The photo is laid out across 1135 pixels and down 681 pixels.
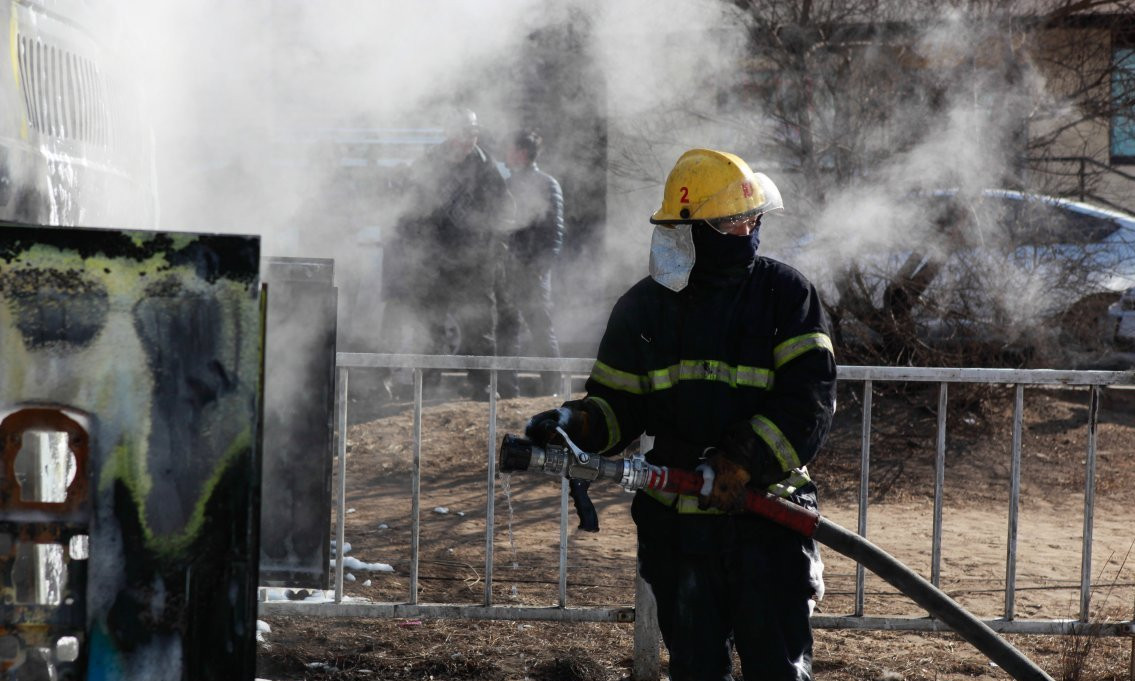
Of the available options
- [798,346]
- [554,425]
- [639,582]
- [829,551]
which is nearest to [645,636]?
[639,582]

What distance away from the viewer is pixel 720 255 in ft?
9.89

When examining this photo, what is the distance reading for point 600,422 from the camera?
3.13 meters

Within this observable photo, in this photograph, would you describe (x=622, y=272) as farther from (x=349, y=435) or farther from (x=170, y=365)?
(x=170, y=365)

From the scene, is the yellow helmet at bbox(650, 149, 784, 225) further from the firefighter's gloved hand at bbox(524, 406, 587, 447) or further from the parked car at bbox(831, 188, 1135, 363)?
the parked car at bbox(831, 188, 1135, 363)

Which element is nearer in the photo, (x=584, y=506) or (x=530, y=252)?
(x=584, y=506)

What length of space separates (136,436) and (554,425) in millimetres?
1192

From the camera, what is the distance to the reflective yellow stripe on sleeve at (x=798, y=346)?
2.90 meters

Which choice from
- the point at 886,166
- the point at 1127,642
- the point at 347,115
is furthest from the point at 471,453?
the point at 1127,642

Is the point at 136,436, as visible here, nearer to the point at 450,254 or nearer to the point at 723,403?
the point at 723,403

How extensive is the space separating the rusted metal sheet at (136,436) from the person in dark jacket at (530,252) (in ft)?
21.8

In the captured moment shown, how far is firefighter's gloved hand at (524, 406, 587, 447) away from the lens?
2.96 meters

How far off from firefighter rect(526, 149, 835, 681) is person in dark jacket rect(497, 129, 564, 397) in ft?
18.5

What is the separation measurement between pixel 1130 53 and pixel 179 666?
8307mm

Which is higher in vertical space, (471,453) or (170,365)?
(170,365)
